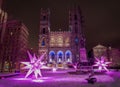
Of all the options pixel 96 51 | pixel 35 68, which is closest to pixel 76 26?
pixel 96 51

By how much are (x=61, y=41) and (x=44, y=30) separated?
1308 cm

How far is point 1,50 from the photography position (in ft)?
107

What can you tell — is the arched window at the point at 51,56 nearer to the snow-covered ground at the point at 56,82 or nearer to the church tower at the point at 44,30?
the church tower at the point at 44,30

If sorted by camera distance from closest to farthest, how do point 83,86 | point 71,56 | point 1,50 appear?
point 83,86
point 1,50
point 71,56

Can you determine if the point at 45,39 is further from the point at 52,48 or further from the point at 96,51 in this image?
the point at 96,51

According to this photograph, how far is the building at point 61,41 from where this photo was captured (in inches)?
4218

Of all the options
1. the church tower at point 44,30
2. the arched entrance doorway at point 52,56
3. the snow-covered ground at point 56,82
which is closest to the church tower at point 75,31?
the arched entrance doorway at point 52,56

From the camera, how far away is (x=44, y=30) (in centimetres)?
11194

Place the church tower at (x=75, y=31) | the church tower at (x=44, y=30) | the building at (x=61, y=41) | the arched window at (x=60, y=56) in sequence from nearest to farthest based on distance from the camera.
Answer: the church tower at (x=75, y=31) < the building at (x=61, y=41) < the church tower at (x=44, y=30) < the arched window at (x=60, y=56)

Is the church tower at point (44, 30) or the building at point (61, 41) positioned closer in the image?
the building at point (61, 41)

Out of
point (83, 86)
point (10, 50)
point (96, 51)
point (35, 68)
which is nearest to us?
point (83, 86)

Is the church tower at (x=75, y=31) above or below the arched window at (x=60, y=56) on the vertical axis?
above

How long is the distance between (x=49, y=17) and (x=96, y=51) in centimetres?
4502

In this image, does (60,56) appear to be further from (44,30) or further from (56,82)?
(56,82)
